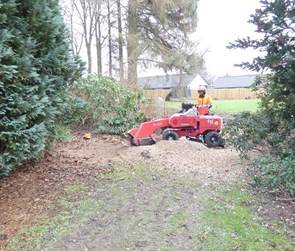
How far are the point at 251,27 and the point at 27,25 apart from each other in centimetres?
265

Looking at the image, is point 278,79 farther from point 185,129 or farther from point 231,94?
point 231,94

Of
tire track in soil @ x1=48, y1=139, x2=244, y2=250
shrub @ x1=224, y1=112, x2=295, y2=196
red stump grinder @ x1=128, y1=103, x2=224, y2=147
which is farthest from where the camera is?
red stump grinder @ x1=128, y1=103, x2=224, y2=147

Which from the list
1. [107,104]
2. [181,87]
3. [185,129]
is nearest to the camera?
[185,129]

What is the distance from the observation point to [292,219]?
2908 millimetres

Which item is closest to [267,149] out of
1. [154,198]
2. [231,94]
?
[154,198]

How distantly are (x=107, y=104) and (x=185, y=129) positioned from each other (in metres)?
3.42

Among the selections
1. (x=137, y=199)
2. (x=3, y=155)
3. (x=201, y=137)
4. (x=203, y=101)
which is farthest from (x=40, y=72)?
(x=203, y=101)

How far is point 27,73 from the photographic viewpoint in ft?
9.92

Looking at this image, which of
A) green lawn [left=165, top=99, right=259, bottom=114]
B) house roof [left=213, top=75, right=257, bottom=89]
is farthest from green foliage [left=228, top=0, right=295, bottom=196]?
house roof [left=213, top=75, right=257, bottom=89]

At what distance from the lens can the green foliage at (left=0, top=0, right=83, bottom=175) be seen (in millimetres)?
2816

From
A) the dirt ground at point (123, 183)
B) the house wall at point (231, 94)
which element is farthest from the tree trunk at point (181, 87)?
the dirt ground at point (123, 183)

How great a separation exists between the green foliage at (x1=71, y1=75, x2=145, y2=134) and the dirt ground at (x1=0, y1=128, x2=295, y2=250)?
2686 millimetres

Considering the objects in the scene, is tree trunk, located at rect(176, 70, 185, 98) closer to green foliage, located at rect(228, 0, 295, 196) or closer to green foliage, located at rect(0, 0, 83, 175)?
green foliage, located at rect(228, 0, 295, 196)

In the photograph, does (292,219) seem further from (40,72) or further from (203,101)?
(203,101)
